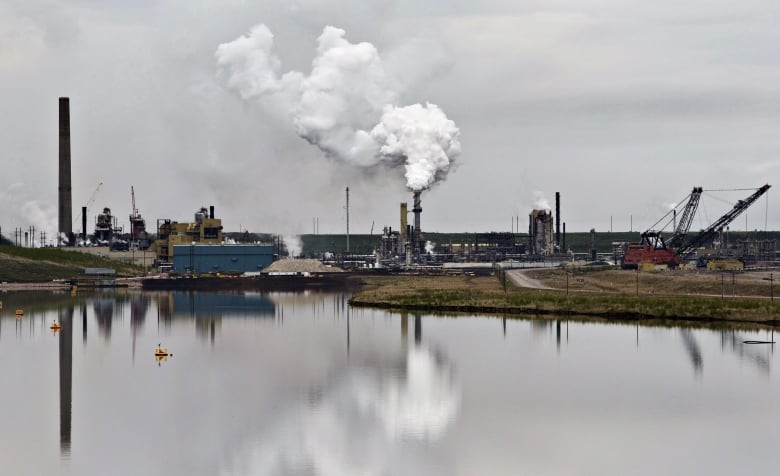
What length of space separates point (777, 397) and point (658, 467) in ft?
62.1

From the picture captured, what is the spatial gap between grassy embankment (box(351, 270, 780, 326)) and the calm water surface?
7400mm

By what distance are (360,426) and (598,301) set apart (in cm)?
5961

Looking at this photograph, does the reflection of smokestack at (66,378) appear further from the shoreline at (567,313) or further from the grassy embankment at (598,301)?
the grassy embankment at (598,301)

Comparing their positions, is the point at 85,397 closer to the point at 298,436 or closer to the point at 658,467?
the point at 298,436

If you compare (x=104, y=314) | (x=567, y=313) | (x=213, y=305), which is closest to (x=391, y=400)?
(x=567, y=313)

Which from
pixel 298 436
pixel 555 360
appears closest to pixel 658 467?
pixel 298 436

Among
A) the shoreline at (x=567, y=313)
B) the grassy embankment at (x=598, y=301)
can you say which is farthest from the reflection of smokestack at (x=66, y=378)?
the grassy embankment at (x=598, y=301)

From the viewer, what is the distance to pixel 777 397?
203 ft

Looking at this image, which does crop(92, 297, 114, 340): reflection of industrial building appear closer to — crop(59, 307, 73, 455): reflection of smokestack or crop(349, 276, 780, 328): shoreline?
crop(59, 307, 73, 455): reflection of smokestack

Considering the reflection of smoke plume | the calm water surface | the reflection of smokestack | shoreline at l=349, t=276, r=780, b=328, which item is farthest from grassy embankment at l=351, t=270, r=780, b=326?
the reflection of smokestack

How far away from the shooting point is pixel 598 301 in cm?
10950

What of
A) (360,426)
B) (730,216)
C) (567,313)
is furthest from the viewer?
(730,216)

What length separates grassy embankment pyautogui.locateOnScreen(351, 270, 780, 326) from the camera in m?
98.9

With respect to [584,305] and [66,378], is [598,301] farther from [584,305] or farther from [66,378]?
[66,378]
